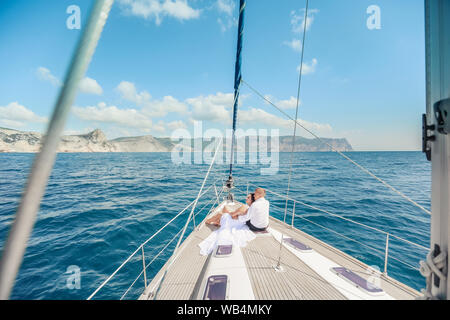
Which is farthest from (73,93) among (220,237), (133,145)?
(133,145)

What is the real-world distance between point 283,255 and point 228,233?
112cm

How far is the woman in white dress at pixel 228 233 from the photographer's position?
3467 mm

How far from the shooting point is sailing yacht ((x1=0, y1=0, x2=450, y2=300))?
0.79 m

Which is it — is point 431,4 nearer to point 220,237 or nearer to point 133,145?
point 220,237

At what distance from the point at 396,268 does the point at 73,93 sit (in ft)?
22.3

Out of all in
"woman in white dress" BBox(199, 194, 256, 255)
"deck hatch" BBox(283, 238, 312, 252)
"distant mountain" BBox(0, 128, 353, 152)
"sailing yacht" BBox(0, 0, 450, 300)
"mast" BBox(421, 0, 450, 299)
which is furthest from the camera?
"distant mountain" BBox(0, 128, 353, 152)

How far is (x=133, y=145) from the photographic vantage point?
158m

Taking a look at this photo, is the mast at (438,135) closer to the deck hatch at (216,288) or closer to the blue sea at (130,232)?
the blue sea at (130,232)

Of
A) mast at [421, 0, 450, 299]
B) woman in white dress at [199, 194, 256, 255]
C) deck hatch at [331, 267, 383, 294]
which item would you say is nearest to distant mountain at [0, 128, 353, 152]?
woman in white dress at [199, 194, 256, 255]

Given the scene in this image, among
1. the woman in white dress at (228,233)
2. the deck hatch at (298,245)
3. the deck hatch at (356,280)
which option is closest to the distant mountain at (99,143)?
the woman in white dress at (228,233)

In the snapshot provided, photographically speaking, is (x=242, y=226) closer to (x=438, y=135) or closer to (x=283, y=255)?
(x=283, y=255)

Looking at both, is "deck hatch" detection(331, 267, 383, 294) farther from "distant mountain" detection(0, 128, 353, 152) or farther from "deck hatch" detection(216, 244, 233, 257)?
"distant mountain" detection(0, 128, 353, 152)

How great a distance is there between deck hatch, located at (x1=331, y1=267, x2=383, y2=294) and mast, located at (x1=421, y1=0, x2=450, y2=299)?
3.76ft
